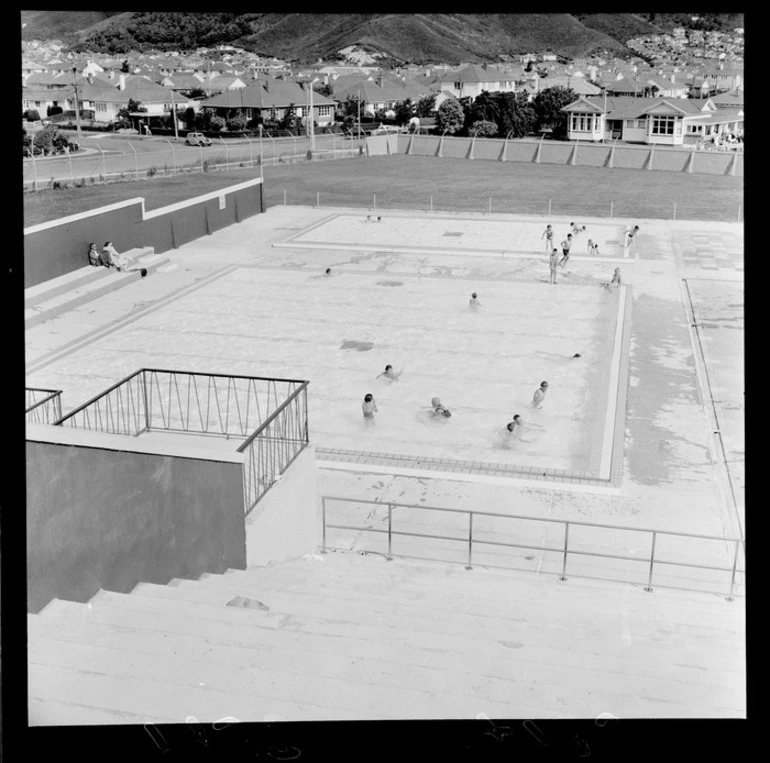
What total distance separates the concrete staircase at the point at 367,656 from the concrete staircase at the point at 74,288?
456 inches

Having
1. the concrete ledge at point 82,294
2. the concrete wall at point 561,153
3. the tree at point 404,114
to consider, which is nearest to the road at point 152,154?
the concrete wall at point 561,153

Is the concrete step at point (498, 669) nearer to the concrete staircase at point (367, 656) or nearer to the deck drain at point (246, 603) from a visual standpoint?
the concrete staircase at point (367, 656)

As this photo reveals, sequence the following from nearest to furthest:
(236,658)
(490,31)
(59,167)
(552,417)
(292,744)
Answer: (292,744), (236,658), (552,417), (59,167), (490,31)

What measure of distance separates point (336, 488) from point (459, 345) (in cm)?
516

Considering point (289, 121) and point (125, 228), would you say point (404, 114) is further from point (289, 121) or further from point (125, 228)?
point (125, 228)

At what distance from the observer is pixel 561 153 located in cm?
4256

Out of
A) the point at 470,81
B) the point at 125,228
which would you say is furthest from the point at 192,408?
the point at 470,81

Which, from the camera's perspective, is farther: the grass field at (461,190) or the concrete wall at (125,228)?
the grass field at (461,190)

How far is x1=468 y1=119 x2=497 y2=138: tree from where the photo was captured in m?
47.7

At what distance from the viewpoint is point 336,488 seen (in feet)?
30.5

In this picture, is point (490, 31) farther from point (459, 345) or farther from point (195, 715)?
point (195, 715)

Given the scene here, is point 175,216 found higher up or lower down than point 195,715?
higher up

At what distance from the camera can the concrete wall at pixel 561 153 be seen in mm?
38625
